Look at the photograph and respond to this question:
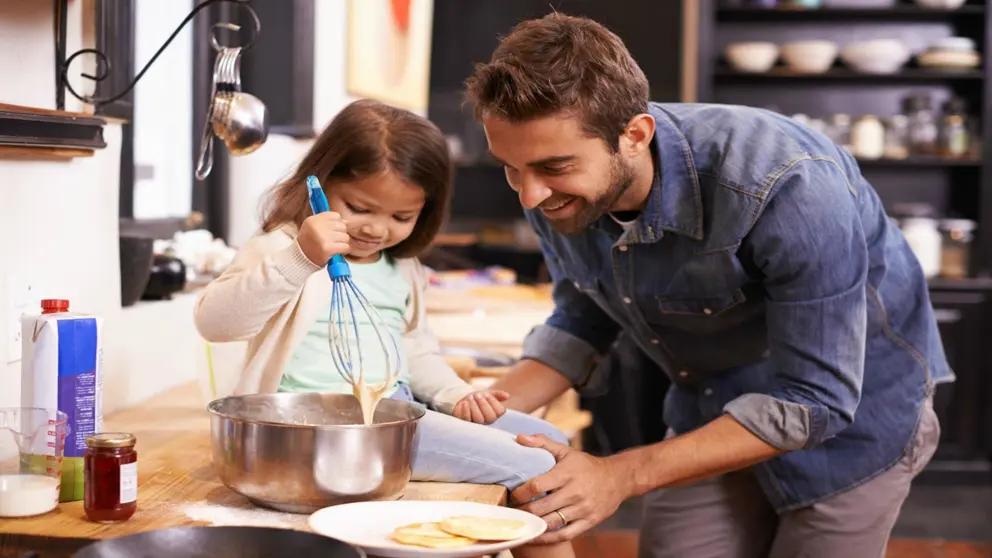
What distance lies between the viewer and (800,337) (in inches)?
66.9

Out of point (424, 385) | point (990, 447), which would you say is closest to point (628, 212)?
point (424, 385)

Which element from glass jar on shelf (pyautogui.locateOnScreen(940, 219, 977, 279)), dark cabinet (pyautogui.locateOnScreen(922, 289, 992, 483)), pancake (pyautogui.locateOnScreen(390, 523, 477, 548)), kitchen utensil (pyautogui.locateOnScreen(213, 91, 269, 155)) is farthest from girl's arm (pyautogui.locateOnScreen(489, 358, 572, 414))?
glass jar on shelf (pyautogui.locateOnScreen(940, 219, 977, 279))

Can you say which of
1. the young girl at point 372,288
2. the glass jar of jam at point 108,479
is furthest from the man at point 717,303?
the glass jar of jam at point 108,479

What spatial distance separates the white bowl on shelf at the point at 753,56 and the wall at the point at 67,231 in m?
3.45

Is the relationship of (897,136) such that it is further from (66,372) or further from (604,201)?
(66,372)

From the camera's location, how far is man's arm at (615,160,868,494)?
5.47 feet

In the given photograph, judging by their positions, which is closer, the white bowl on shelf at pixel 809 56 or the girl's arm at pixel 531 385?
the girl's arm at pixel 531 385

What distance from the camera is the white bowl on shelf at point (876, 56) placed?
5.01 meters

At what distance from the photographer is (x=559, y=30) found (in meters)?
1.70

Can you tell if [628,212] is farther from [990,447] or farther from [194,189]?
[990,447]

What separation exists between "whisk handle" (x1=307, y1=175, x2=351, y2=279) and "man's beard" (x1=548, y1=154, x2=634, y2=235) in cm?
38

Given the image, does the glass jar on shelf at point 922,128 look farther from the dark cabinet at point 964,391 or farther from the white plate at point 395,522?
the white plate at point 395,522

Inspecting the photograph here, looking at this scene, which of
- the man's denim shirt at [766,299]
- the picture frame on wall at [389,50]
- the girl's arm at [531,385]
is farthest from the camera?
the picture frame on wall at [389,50]

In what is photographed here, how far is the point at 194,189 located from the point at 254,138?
1250 mm
